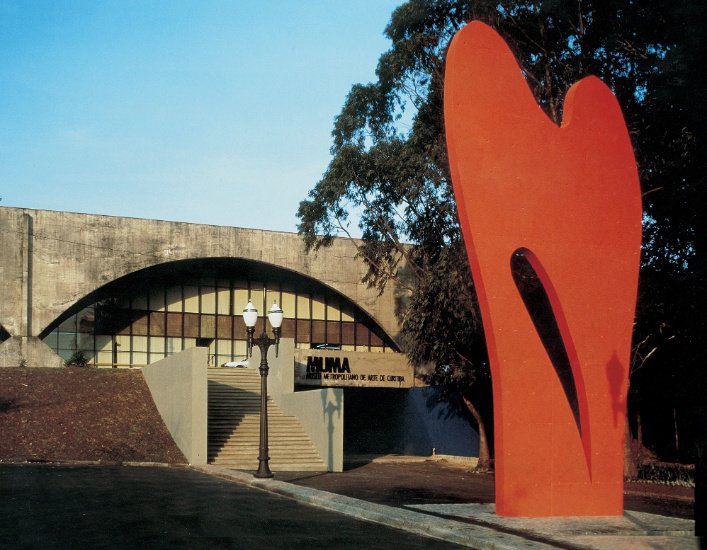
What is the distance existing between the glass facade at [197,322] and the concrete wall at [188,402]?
43.8 feet

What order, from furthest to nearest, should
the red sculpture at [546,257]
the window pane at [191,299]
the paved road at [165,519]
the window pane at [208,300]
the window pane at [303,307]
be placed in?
the window pane at [303,307] < the window pane at [208,300] < the window pane at [191,299] < the red sculpture at [546,257] < the paved road at [165,519]

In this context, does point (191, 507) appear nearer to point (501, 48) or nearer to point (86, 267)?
point (501, 48)

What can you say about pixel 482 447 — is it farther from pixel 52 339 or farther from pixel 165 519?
pixel 52 339

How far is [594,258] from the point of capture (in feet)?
45.5

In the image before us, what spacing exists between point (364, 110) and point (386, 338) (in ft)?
63.2

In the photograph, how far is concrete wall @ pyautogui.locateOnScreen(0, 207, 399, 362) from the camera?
36.8 m

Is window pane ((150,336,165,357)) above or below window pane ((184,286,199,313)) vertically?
below

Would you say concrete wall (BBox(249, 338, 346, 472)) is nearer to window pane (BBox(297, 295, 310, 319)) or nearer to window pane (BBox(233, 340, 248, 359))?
window pane (BBox(233, 340, 248, 359))

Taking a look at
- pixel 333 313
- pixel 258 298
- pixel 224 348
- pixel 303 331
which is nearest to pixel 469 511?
pixel 224 348

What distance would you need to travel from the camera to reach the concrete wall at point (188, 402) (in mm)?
24858

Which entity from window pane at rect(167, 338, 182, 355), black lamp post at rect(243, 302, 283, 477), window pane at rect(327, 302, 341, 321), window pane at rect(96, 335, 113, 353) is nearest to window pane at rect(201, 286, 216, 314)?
window pane at rect(167, 338, 182, 355)

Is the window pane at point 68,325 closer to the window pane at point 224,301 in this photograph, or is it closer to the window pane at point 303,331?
the window pane at point 224,301

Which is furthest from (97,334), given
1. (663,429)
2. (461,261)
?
(663,429)

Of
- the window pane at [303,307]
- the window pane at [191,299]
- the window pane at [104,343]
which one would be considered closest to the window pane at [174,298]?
the window pane at [191,299]
